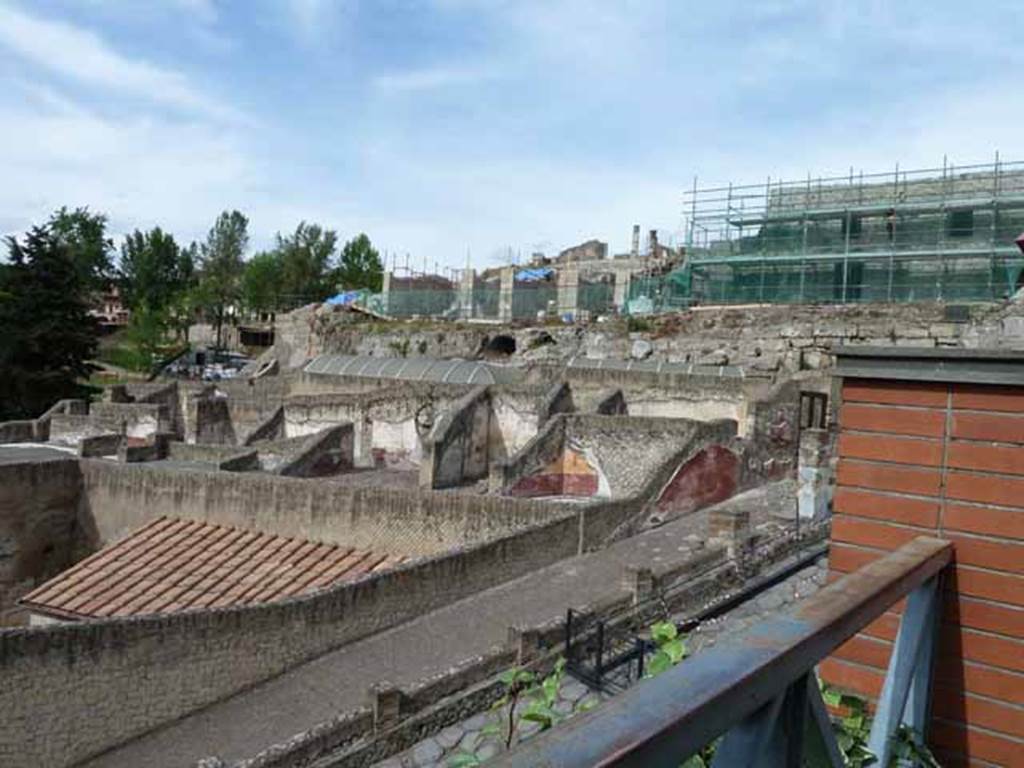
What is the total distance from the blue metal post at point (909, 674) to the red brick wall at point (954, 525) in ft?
0.46

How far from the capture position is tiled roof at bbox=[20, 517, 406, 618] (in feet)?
42.8

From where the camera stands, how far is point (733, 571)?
8711 mm

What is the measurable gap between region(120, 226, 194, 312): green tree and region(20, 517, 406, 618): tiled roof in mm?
57682

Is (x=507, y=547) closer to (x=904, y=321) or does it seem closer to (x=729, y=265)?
(x=904, y=321)

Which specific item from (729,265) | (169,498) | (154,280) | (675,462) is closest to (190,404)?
Answer: (169,498)

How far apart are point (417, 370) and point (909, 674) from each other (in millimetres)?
26401

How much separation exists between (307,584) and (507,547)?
12.2 feet

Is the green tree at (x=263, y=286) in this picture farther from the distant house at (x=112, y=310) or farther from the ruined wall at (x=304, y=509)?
the ruined wall at (x=304, y=509)

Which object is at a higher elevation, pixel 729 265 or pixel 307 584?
pixel 729 265

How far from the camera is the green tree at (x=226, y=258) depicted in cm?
6306

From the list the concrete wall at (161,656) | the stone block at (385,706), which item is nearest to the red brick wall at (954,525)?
the stone block at (385,706)

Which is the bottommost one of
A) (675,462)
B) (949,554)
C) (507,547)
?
(507,547)

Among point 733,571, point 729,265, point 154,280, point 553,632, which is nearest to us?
point 553,632

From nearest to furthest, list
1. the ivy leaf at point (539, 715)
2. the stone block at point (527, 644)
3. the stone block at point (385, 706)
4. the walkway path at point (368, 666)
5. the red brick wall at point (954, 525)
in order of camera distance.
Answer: the ivy leaf at point (539, 715), the red brick wall at point (954, 525), the stone block at point (385, 706), the stone block at point (527, 644), the walkway path at point (368, 666)
